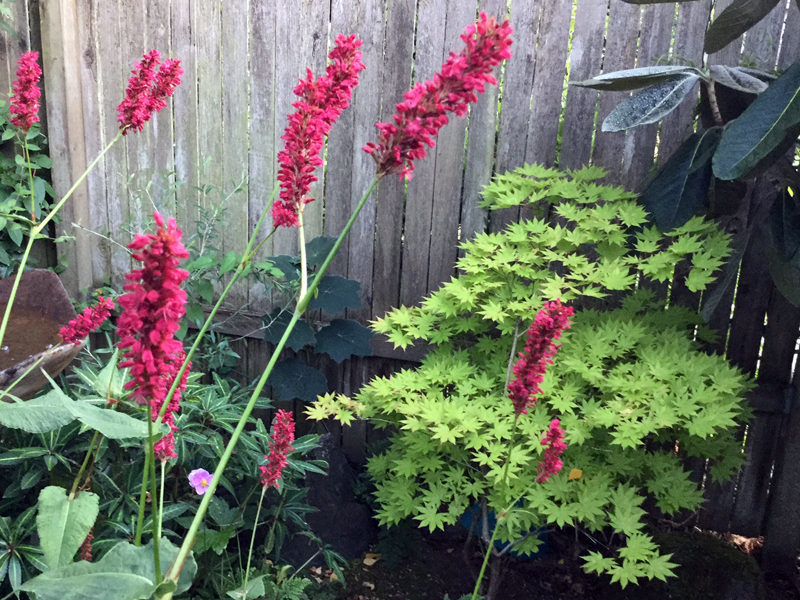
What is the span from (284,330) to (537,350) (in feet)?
5.22

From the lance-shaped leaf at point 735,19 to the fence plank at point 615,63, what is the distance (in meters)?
0.37

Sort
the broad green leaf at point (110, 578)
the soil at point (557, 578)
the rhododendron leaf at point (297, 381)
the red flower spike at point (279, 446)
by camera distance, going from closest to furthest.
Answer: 1. the broad green leaf at point (110, 578)
2. the red flower spike at point (279, 446)
3. the soil at point (557, 578)
4. the rhododendron leaf at point (297, 381)

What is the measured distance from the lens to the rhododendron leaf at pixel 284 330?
2.34 metres

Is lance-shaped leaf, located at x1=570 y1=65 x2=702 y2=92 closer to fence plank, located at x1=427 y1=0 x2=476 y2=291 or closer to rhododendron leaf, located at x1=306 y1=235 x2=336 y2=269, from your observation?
fence plank, located at x1=427 y1=0 x2=476 y2=291

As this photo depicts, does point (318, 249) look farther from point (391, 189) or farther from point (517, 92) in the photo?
point (517, 92)

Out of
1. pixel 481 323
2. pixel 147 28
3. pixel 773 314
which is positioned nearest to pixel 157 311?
pixel 481 323

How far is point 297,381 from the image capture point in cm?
242

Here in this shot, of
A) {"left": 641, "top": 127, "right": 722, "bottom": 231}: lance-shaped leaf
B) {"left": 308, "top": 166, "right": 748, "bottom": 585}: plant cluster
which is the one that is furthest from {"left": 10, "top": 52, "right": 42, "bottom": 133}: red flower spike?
{"left": 641, "top": 127, "right": 722, "bottom": 231}: lance-shaped leaf

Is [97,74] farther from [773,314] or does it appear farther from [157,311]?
[773,314]

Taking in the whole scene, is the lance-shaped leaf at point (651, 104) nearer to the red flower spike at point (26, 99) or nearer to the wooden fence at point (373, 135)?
the wooden fence at point (373, 135)

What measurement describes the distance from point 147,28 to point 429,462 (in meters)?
2.15

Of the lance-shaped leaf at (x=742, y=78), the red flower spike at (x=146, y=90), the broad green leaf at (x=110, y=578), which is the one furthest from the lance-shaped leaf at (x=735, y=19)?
the broad green leaf at (x=110, y=578)

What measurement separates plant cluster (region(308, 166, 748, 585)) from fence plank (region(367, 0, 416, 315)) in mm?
465

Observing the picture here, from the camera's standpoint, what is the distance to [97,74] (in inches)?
107
